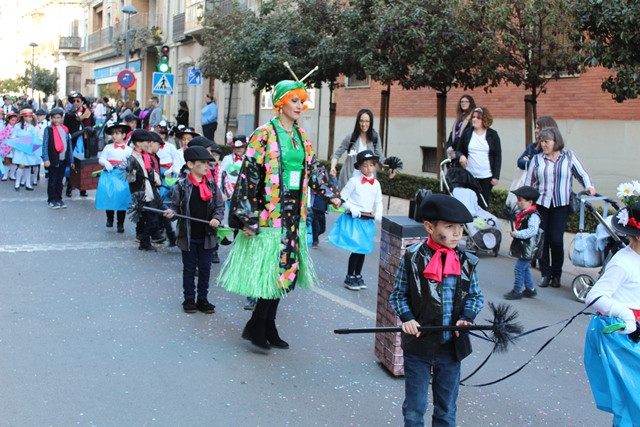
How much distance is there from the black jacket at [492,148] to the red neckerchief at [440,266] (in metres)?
6.77

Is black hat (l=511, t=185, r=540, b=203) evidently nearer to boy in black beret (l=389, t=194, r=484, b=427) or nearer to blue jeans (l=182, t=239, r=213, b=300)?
blue jeans (l=182, t=239, r=213, b=300)

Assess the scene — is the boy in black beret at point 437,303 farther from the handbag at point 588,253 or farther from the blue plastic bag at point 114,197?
the blue plastic bag at point 114,197

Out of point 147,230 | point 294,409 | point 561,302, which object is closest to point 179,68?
point 147,230

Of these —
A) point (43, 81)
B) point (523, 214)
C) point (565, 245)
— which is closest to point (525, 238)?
point (523, 214)

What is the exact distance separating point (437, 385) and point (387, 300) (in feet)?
4.90

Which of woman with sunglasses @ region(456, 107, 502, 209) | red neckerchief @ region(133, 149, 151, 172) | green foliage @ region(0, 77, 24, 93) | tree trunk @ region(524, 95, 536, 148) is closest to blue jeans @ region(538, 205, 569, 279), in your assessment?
woman with sunglasses @ region(456, 107, 502, 209)

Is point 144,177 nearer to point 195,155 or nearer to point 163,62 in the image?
point 195,155

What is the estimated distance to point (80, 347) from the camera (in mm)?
5871

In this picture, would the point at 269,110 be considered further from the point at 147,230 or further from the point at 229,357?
the point at 229,357

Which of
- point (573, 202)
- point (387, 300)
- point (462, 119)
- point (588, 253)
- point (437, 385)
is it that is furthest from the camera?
point (462, 119)

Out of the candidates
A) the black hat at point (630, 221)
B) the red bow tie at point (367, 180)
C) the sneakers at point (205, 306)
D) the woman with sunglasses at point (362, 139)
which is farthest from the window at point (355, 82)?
Answer: the black hat at point (630, 221)

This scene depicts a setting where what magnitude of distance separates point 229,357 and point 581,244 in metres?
3.84

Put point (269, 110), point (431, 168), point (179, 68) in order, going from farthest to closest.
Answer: point (179, 68)
point (269, 110)
point (431, 168)

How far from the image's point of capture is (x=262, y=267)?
5.75 meters
